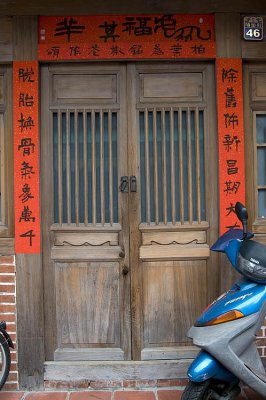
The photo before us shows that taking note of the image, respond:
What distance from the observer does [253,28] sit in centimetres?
434

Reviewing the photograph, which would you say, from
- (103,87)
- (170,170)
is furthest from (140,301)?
(103,87)

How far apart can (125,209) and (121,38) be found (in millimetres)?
1492

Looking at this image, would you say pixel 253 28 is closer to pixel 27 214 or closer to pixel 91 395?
pixel 27 214

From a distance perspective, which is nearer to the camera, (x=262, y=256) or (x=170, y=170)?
(x=262, y=256)

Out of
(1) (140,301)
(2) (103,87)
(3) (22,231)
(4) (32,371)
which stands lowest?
(4) (32,371)

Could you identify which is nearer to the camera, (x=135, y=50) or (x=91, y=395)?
(x=91, y=395)

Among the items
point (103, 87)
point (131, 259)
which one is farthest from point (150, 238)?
point (103, 87)

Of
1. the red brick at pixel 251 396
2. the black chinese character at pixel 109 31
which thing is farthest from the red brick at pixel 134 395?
the black chinese character at pixel 109 31

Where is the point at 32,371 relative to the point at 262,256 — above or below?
below

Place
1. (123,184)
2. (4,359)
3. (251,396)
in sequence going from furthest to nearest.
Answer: (123,184) < (251,396) < (4,359)

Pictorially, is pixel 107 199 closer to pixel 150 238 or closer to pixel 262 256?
pixel 150 238

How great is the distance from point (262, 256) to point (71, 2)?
2.72 m

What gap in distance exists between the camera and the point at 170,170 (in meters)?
4.43

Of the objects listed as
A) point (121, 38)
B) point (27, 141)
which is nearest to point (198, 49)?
point (121, 38)
